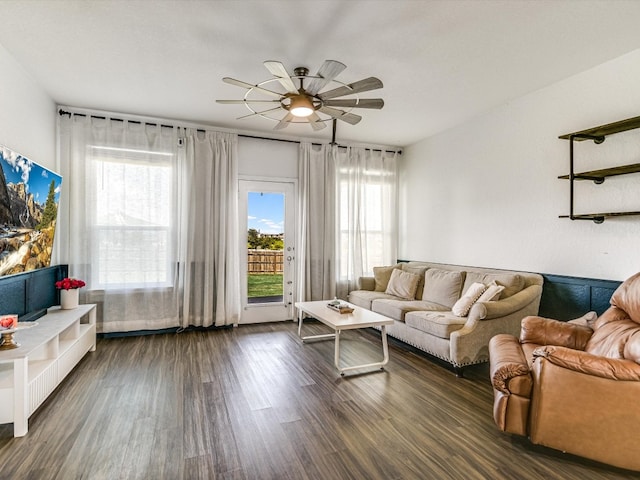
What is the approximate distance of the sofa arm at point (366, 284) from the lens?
18.2 ft

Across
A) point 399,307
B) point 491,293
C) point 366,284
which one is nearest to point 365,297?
point 366,284

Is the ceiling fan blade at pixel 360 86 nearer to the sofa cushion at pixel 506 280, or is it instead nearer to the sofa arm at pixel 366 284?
the sofa cushion at pixel 506 280

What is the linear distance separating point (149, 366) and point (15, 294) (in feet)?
4.44

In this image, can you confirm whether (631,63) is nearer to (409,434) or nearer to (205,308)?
(409,434)

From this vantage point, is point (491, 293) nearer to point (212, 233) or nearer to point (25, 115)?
point (212, 233)

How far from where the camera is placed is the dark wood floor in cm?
205

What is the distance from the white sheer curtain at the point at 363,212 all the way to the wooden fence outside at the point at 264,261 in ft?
3.11

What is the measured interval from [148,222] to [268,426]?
3320 mm

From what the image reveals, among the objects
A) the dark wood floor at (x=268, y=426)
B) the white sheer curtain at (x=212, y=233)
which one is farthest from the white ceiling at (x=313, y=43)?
the dark wood floor at (x=268, y=426)

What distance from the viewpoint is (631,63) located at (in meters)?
3.05

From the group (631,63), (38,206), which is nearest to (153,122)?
(38,206)

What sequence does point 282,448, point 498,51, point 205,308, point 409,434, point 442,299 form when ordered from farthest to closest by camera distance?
point 205,308 < point 442,299 < point 498,51 < point 409,434 < point 282,448

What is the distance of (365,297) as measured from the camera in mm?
5074

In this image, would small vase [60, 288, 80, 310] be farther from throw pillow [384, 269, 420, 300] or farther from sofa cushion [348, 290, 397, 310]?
throw pillow [384, 269, 420, 300]
